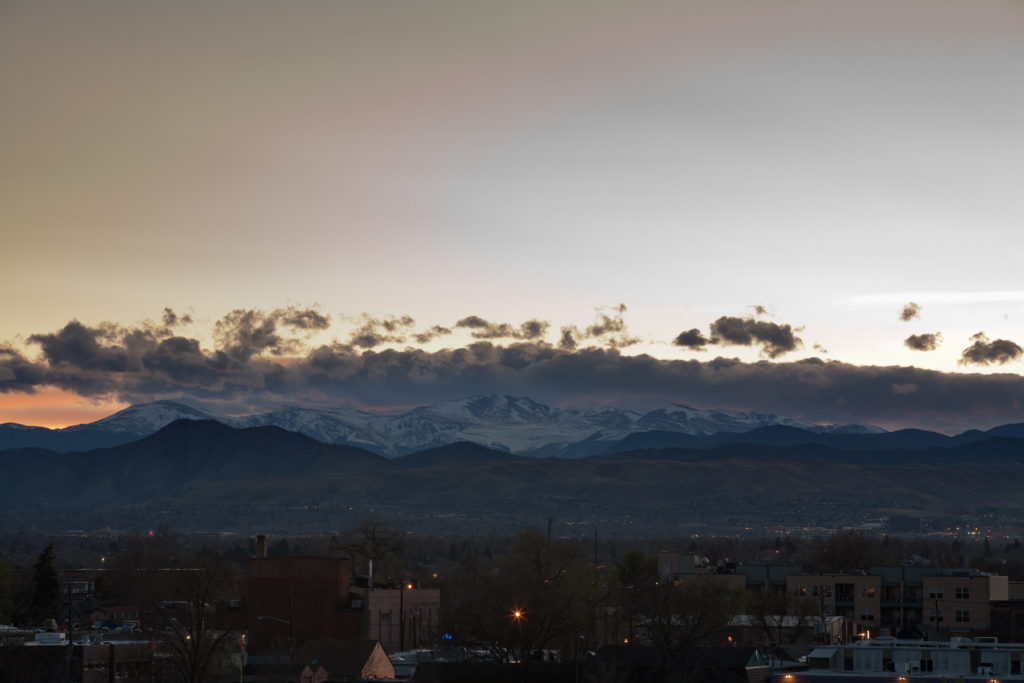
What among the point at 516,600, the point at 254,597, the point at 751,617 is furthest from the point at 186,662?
the point at 751,617

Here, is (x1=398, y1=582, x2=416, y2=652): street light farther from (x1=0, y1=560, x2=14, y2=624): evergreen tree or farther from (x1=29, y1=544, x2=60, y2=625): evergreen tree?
(x1=29, y1=544, x2=60, y2=625): evergreen tree

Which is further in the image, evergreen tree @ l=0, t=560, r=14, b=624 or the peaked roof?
evergreen tree @ l=0, t=560, r=14, b=624

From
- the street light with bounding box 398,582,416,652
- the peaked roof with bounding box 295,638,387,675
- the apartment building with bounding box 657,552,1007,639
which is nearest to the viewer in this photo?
the peaked roof with bounding box 295,638,387,675

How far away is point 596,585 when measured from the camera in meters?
147

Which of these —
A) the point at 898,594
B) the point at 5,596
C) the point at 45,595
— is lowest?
the point at 45,595

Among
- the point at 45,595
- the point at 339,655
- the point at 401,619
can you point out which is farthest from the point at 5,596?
the point at 339,655

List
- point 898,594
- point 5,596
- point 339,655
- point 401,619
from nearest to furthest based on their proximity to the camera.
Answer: point 339,655 < point 401,619 < point 5,596 < point 898,594

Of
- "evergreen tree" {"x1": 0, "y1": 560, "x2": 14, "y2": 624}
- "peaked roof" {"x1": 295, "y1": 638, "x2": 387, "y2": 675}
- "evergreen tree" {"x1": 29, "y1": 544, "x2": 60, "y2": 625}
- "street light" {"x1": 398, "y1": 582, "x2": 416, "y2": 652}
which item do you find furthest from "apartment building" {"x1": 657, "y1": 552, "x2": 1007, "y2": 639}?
"evergreen tree" {"x1": 0, "y1": 560, "x2": 14, "y2": 624}

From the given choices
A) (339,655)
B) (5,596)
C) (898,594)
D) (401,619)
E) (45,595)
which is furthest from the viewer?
(898,594)

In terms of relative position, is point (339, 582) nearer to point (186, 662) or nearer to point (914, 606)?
point (186, 662)

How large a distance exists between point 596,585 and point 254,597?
32.5 meters

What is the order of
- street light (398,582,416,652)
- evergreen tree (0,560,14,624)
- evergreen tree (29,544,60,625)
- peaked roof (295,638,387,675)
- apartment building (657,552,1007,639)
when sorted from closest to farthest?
peaked roof (295,638,387,675) → street light (398,582,416,652) → evergreen tree (0,560,14,624) → apartment building (657,552,1007,639) → evergreen tree (29,544,60,625)

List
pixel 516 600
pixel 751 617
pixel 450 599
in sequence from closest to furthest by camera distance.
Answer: pixel 516 600, pixel 751 617, pixel 450 599

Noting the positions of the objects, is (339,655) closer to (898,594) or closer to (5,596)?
(5,596)
